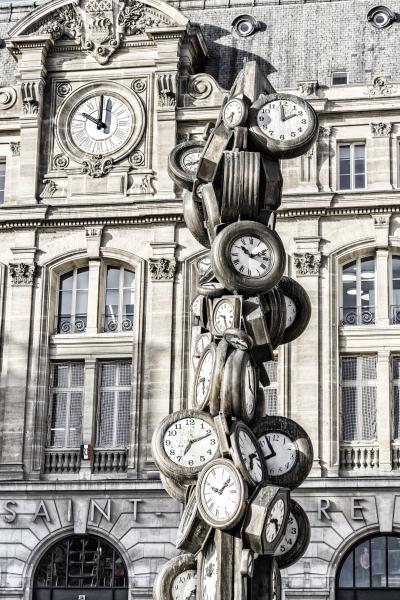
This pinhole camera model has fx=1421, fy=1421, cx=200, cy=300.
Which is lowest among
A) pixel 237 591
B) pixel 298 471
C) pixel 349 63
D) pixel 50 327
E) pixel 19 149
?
pixel 237 591

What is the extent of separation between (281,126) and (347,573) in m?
18.3

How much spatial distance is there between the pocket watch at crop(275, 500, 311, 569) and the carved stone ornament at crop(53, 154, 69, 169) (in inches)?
892

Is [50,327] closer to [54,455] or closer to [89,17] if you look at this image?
[54,455]

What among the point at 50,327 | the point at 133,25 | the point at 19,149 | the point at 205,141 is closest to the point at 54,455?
the point at 50,327

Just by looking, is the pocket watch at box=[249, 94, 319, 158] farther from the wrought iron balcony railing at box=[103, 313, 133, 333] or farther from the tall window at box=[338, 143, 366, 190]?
the wrought iron balcony railing at box=[103, 313, 133, 333]

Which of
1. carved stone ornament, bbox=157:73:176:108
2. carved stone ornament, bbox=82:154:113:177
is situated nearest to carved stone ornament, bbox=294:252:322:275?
carved stone ornament, bbox=157:73:176:108

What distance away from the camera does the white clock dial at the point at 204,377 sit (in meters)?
20.5

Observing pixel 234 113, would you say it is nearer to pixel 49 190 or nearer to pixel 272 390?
pixel 272 390

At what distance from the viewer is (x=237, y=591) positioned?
762 inches

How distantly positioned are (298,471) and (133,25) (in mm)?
24511

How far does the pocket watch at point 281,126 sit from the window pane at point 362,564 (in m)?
17.9

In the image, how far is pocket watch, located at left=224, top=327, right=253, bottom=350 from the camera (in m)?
20.4

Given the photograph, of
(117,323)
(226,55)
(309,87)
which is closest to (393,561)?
(117,323)

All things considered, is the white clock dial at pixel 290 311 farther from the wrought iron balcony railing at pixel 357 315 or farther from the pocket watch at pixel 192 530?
the wrought iron balcony railing at pixel 357 315
